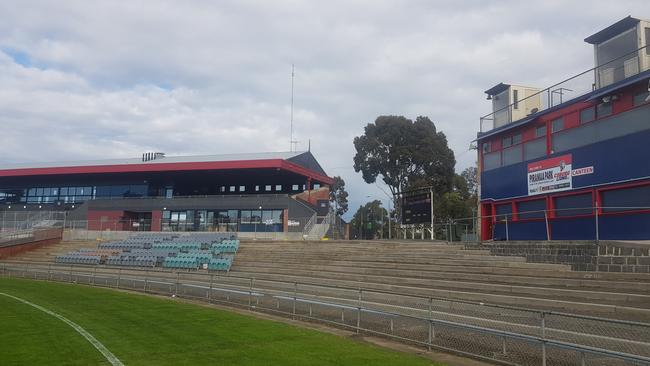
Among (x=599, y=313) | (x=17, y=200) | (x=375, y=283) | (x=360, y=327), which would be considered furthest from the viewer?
(x=17, y=200)

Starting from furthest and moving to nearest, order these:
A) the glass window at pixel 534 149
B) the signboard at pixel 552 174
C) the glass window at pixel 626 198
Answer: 1. the glass window at pixel 534 149
2. the signboard at pixel 552 174
3. the glass window at pixel 626 198

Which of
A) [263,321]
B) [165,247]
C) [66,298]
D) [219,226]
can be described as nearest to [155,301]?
[66,298]

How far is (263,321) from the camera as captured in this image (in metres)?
13.9

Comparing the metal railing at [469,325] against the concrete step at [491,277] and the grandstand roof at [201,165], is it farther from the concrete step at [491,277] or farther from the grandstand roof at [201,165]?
the grandstand roof at [201,165]

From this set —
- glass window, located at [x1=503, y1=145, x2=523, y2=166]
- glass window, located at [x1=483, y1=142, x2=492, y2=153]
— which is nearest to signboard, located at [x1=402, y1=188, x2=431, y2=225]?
glass window, located at [x1=483, y1=142, x2=492, y2=153]

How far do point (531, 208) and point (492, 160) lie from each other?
3687mm

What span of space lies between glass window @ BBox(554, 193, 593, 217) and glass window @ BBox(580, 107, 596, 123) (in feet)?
8.82

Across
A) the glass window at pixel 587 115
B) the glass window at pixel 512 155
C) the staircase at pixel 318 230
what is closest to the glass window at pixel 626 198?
the glass window at pixel 587 115

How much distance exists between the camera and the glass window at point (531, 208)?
67.7ft

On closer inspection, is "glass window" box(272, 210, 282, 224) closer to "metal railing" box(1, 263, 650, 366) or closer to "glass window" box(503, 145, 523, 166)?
"metal railing" box(1, 263, 650, 366)

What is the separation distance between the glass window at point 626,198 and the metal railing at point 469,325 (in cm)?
742

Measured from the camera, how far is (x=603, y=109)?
18219 millimetres

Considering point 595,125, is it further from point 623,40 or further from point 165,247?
point 165,247

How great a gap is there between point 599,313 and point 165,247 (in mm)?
27729
